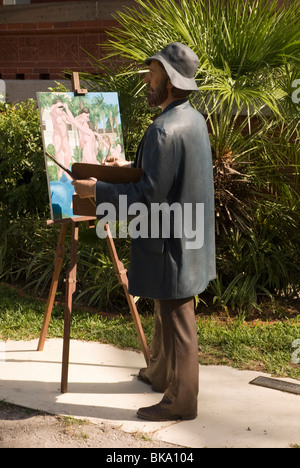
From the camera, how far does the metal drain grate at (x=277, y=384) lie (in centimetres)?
479

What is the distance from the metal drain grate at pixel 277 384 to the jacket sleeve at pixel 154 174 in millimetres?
1515

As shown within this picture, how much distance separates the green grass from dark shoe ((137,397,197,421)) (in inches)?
38.5

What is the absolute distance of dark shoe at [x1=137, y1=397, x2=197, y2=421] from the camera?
433 cm

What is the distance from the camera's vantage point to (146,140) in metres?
4.17

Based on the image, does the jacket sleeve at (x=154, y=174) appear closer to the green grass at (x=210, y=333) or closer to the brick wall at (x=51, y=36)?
the green grass at (x=210, y=333)

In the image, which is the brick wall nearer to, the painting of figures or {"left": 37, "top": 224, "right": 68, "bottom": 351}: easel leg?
the painting of figures

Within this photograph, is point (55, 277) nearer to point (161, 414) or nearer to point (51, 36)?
point (161, 414)

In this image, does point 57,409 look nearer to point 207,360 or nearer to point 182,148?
point 207,360

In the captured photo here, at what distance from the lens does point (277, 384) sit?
4.88 metres

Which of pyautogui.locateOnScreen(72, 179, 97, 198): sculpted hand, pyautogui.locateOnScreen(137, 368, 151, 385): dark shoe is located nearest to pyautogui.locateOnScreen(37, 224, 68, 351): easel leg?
pyautogui.locateOnScreen(137, 368, 151, 385): dark shoe

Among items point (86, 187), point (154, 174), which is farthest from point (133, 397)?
point (154, 174)

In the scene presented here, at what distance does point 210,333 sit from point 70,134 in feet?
6.09

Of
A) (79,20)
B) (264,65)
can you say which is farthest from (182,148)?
(79,20)

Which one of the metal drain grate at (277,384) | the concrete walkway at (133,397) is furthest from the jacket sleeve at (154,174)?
the metal drain grate at (277,384)
